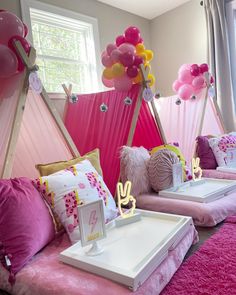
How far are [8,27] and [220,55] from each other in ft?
8.22

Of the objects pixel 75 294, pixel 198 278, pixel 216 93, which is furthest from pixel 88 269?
pixel 216 93

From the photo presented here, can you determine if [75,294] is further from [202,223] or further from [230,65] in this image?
[230,65]

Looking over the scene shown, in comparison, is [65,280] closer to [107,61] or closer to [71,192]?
[71,192]

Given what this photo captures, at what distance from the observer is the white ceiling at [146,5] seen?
3.32 metres

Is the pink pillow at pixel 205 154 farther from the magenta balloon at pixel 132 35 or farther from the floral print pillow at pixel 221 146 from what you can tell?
the magenta balloon at pixel 132 35

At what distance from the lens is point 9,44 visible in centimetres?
154

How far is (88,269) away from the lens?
986 millimetres

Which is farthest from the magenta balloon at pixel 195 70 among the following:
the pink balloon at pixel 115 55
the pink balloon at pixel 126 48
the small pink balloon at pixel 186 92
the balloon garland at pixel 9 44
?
the balloon garland at pixel 9 44

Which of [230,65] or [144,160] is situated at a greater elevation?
[230,65]

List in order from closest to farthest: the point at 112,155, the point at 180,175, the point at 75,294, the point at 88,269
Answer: the point at 75,294 < the point at 88,269 < the point at 180,175 < the point at 112,155

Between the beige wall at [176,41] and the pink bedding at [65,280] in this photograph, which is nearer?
the pink bedding at [65,280]

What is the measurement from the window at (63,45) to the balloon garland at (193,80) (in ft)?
3.21

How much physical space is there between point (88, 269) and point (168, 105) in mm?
2433

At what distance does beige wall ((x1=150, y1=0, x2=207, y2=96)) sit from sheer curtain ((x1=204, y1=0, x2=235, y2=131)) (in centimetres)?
16
